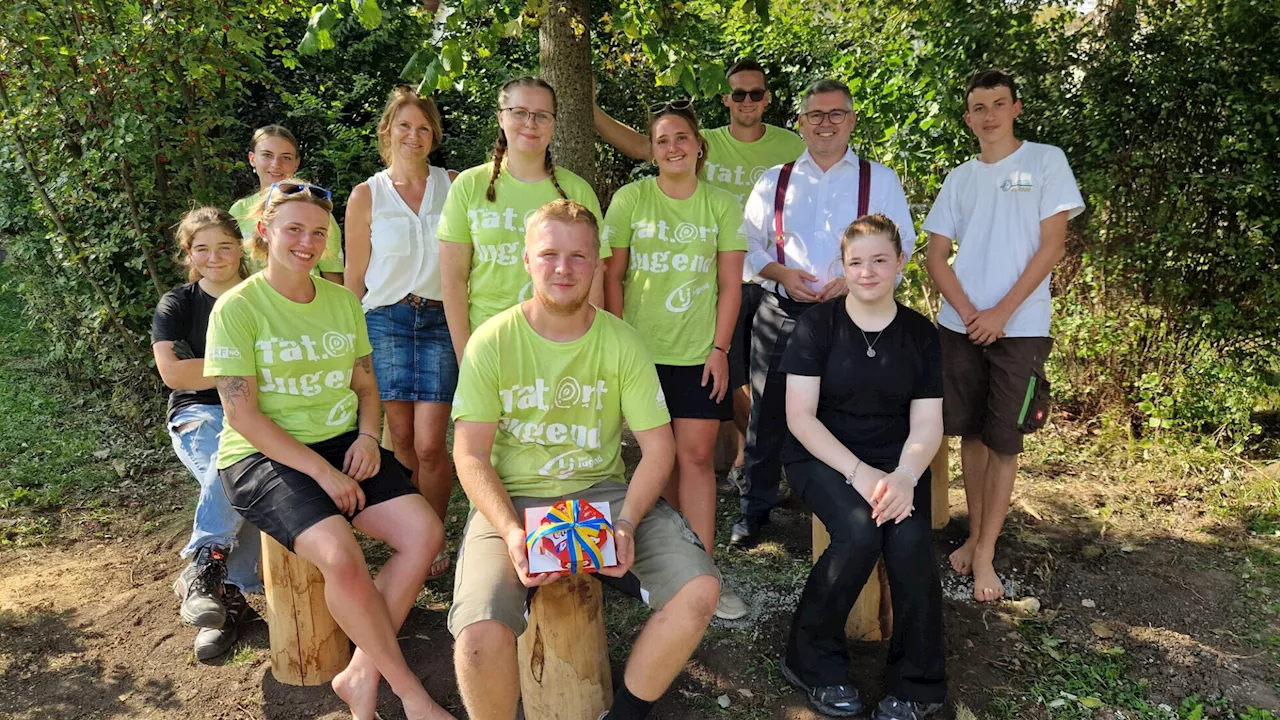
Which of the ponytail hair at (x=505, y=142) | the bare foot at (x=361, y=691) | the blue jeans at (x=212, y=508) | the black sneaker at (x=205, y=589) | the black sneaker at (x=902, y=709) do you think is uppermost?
the ponytail hair at (x=505, y=142)

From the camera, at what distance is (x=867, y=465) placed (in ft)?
9.90

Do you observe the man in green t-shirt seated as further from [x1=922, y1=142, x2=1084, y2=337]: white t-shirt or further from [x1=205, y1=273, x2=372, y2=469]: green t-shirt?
[x1=922, y1=142, x2=1084, y2=337]: white t-shirt

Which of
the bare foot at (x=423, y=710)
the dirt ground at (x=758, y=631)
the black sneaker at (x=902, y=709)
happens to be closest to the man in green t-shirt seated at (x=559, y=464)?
the bare foot at (x=423, y=710)

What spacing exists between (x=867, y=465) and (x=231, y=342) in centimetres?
225

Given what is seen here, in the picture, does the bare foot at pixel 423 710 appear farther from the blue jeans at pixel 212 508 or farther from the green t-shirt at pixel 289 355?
the blue jeans at pixel 212 508

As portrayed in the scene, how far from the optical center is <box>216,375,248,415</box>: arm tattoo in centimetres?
289

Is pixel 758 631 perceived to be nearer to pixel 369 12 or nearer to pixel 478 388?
pixel 478 388

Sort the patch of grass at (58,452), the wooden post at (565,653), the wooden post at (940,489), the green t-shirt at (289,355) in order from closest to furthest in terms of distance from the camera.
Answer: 1. the wooden post at (565,653)
2. the green t-shirt at (289,355)
3. the wooden post at (940,489)
4. the patch of grass at (58,452)

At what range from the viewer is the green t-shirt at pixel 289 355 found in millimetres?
2922

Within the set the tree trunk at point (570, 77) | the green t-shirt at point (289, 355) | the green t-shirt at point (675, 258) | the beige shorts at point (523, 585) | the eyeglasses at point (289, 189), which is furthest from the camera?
the tree trunk at point (570, 77)

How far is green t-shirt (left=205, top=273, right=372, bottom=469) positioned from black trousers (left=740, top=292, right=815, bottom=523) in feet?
5.85

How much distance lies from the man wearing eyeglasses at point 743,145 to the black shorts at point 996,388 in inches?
39.0

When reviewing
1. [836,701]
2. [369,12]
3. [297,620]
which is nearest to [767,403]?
[836,701]

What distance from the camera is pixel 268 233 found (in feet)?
10.0
